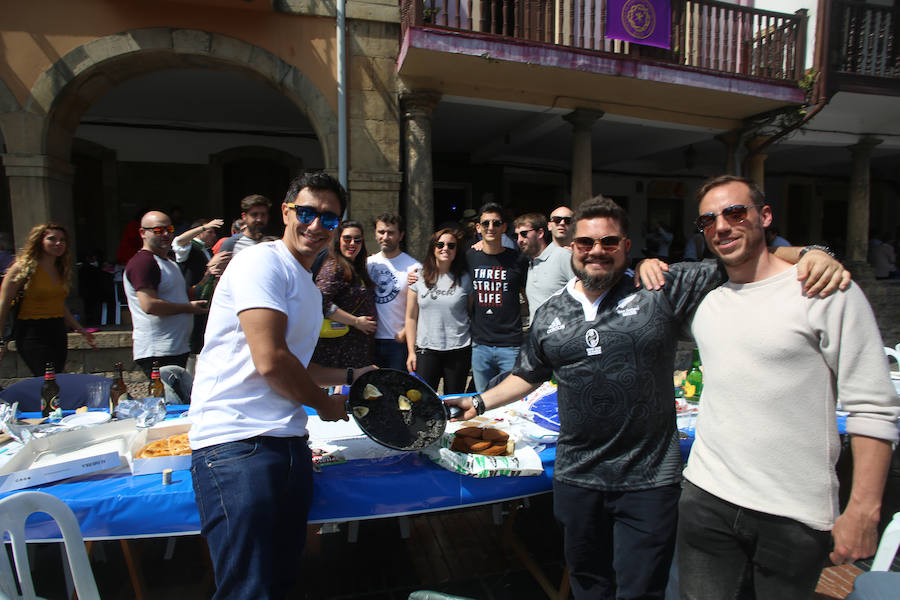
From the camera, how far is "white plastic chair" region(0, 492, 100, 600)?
5.13 ft

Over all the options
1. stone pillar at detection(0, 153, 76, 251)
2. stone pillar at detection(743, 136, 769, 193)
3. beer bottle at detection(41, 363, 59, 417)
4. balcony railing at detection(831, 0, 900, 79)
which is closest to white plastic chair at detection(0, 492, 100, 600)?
beer bottle at detection(41, 363, 59, 417)

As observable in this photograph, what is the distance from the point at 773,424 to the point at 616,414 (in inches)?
18.1

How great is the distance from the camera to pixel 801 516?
1406 millimetres

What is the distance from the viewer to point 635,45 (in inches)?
307

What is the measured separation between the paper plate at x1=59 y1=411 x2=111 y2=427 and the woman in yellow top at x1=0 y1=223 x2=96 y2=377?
1894 mm

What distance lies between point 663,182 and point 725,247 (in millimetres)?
13551

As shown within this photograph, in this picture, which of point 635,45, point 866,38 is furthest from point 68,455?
point 866,38

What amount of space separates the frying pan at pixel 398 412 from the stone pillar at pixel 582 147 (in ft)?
21.5

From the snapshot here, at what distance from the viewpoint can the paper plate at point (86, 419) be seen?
251 centimetres

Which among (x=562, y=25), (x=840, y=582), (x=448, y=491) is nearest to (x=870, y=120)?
(x=562, y=25)

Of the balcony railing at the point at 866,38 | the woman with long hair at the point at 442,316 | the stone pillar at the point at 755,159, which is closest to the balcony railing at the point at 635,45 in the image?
the balcony railing at the point at 866,38

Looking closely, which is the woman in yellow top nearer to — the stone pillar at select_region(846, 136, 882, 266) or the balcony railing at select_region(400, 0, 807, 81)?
the balcony railing at select_region(400, 0, 807, 81)

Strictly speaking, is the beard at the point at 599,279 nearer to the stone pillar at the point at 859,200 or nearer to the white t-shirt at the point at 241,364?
the white t-shirt at the point at 241,364

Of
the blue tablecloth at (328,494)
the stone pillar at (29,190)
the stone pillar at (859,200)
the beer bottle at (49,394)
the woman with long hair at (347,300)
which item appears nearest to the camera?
the blue tablecloth at (328,494)
